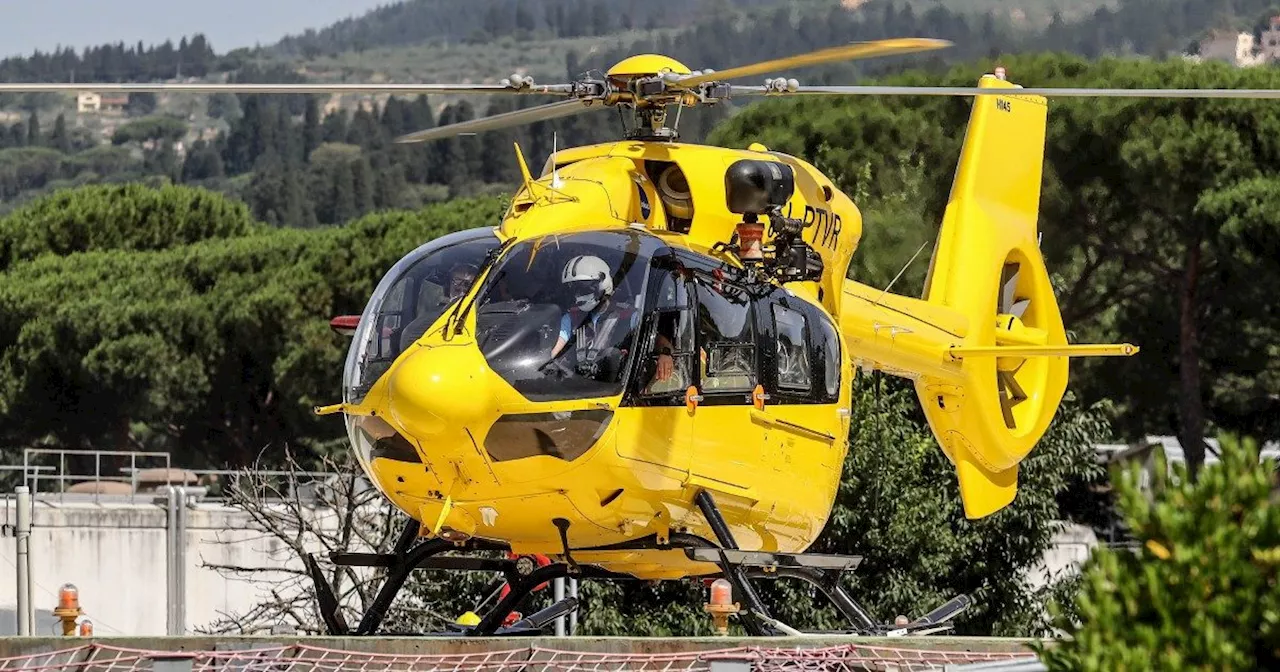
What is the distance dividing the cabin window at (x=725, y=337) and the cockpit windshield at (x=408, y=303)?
152cm

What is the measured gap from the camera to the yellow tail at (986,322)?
18.5m

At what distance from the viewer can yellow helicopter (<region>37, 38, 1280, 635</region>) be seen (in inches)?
551

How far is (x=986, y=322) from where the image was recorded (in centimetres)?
1988

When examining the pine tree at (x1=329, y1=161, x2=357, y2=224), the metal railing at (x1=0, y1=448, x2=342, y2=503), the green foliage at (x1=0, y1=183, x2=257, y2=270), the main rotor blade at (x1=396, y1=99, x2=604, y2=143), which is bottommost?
the pine tree at (x1=329, y1=161, x2=357, y2=224)

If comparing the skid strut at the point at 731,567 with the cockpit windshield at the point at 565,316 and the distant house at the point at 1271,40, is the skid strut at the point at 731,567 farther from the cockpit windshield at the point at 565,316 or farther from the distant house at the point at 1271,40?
the distant house at the point at 1271,40

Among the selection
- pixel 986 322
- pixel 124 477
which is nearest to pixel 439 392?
pixel 986 322

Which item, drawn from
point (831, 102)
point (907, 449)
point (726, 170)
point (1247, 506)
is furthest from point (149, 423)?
point (1247, 506)

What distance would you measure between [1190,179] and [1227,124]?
4.34ft

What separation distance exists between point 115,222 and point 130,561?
34240mm

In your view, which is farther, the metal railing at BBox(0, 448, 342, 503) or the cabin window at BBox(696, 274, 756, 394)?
the metal railing at BBox(0, 448, 342, 503)

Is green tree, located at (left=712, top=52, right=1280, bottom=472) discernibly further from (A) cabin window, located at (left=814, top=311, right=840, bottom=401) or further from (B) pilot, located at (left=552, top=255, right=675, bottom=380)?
(B) pilot, located at (left=552, top=255, right=675, bottom=380)

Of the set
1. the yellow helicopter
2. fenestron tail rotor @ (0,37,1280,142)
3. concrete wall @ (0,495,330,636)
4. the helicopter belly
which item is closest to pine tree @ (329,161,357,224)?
concrete wall @ (0,495,330,636)

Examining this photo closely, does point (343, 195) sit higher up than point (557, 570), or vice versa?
point (557, 570)

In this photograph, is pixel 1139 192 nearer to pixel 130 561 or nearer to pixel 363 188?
pixel 130 561
